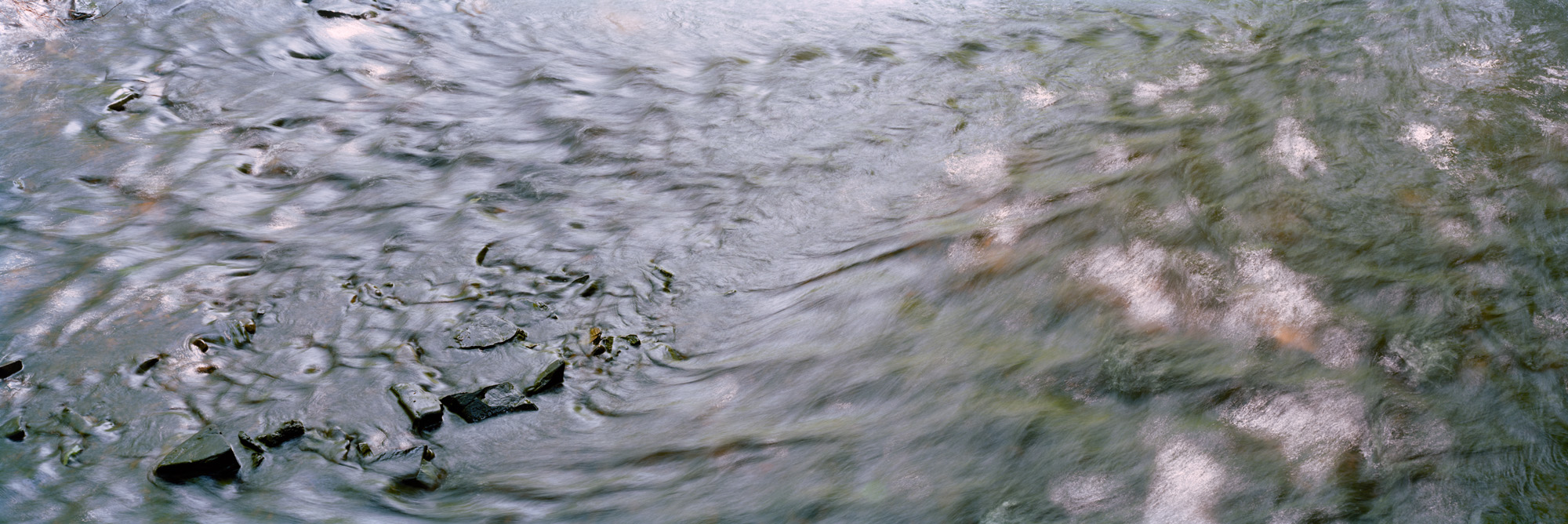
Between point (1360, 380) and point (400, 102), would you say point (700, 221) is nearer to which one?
point (400, 102)

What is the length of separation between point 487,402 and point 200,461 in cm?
71

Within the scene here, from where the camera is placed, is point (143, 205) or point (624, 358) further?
point (143, 205)

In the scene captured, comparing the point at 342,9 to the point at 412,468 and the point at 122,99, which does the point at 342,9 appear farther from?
the point at 412,468

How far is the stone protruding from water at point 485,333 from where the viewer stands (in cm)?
288

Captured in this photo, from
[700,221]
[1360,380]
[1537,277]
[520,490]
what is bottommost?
[520,490]

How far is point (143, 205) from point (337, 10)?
2.24 meters

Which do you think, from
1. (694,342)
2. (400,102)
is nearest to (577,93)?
(400,102)

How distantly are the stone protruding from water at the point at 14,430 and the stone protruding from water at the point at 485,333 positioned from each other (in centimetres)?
111

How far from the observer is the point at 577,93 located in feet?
15.3

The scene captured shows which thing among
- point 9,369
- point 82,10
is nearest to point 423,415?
point 9,369

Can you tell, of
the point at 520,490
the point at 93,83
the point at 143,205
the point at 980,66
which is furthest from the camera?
→ the point at 980,66

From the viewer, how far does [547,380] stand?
2.73 meters

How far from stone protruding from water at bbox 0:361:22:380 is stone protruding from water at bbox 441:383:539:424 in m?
1.24

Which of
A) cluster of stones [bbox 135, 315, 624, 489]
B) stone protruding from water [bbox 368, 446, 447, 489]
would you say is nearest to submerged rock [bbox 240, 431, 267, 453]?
cluster of stones [bbox 135, 315, 624, 489]
